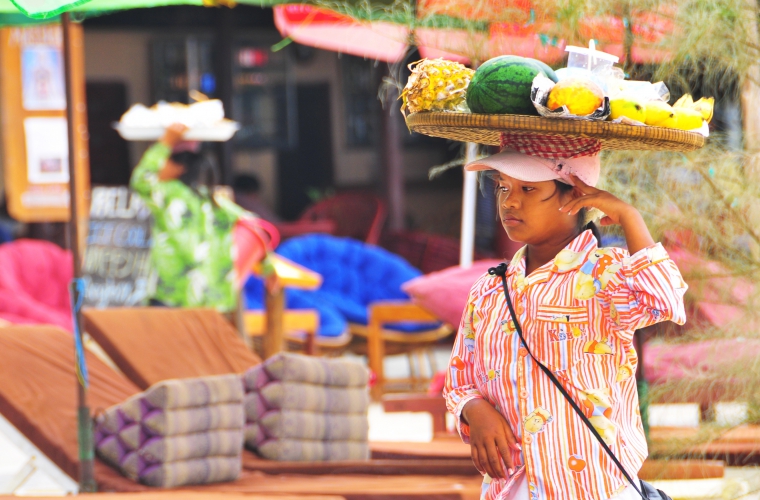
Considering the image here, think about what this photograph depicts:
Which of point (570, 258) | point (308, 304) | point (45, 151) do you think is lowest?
point (308, 304)

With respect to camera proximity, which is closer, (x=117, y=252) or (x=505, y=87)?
(x=505, y=87)

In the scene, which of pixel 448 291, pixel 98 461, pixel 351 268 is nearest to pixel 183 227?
pixel 448 291

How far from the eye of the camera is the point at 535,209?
6.66 feet

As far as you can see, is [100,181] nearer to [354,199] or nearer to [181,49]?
[181,49]

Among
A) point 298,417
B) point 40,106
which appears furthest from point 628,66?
point 40,106

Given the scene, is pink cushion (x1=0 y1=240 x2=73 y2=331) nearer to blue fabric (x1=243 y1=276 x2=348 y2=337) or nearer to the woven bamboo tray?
blue fabric (x1=243 y1=276 x2=348 y2=337)

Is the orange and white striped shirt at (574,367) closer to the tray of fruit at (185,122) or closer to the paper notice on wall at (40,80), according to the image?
the tray of fruit at (185,122)

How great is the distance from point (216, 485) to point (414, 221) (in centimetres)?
806

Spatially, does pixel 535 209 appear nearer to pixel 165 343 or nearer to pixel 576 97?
pixel 576 97

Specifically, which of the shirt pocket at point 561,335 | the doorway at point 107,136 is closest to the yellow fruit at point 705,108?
the shirt pocket at point 561,335

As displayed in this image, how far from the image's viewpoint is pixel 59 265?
7.55 meters

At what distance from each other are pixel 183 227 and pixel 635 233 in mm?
3914

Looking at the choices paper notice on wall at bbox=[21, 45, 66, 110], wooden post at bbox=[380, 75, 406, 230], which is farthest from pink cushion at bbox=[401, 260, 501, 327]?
wooden post at bbox=[380, 75, 406, 230]

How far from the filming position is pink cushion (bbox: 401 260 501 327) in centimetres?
453
